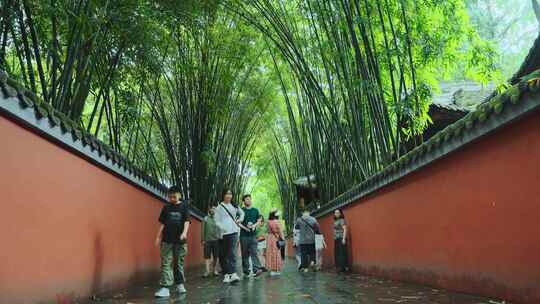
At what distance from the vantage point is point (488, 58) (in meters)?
6.54

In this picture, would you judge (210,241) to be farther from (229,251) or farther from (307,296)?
(307,296)

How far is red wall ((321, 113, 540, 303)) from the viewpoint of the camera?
3213 mm

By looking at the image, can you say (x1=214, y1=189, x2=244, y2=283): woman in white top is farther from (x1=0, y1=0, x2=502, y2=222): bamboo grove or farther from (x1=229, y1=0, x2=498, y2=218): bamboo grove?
(x1=229, y1=0, x2=498, y2=218): bamboo grove

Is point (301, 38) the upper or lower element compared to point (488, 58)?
upper

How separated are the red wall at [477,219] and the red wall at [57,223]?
304 cm

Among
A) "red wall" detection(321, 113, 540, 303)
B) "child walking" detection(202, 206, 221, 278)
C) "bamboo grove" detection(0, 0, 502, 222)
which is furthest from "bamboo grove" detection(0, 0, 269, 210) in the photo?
"red wall" detection(321, 113, 540, 303)

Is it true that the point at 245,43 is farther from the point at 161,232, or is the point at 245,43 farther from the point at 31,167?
the point at 31,167

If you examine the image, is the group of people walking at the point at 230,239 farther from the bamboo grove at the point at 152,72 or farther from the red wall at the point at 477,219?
the red wall at the point at 477,219

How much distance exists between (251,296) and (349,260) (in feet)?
14.2

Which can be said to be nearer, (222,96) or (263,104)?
(222,96)

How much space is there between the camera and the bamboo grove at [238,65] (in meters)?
5.21

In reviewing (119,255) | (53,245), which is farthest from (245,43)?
(53,245)

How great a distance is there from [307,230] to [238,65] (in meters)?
3.34

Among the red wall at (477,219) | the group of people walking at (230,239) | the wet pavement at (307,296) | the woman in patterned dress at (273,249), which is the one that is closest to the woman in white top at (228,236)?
the group of people walking at (230,239)
